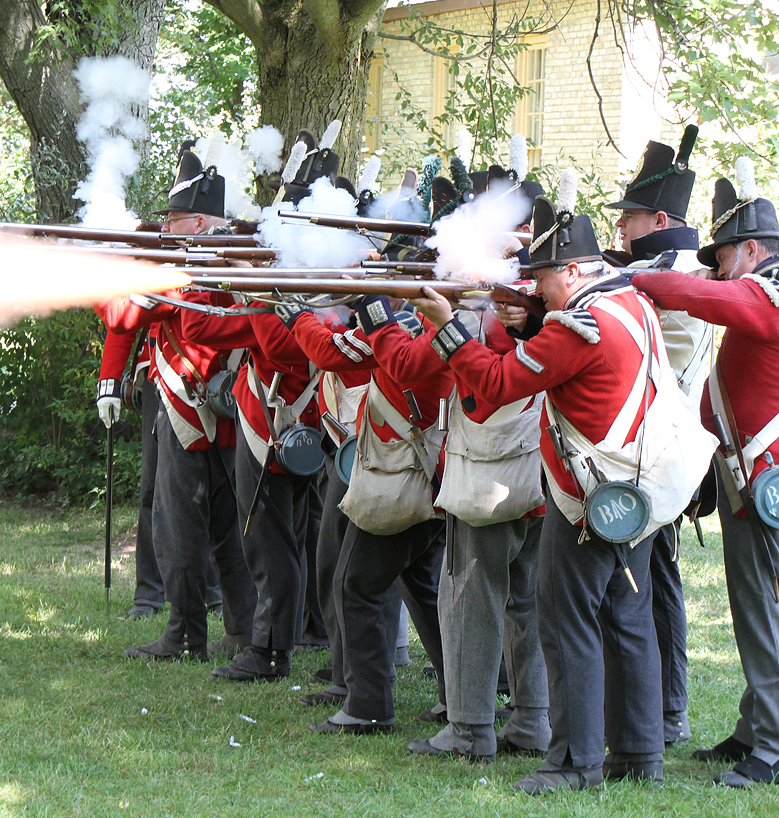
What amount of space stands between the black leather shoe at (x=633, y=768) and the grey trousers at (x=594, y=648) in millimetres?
34

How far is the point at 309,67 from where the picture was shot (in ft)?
25.2

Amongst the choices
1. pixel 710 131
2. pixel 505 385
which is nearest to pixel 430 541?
pixel 505 385

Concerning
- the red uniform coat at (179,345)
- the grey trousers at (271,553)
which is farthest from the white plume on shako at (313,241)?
the grey trousers at (271,553)

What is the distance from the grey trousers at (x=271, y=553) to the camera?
5.13 meters

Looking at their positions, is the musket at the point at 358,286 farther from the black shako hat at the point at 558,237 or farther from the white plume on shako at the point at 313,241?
the white plume on shako at the point at 313,241

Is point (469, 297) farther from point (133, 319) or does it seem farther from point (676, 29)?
point (676, 29)

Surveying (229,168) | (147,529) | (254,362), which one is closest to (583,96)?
(229,168)

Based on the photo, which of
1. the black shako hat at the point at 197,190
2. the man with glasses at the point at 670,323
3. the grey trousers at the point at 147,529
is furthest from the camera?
the grey trousers at the point at 147,529

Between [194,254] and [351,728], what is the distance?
211 cm

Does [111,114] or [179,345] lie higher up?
[111,114]

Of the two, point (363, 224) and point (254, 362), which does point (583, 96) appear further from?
point (363, 224)

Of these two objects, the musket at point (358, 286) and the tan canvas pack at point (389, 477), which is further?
the tan canvas pack at point (389, 477)

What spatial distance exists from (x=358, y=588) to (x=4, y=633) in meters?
2.59

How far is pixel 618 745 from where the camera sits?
145 inches
